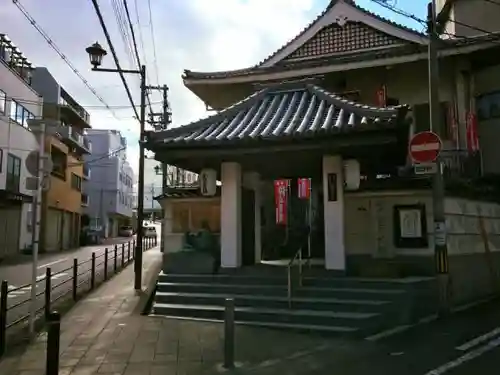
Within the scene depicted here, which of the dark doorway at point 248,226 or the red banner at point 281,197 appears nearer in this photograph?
the dark doorway at point 248,226

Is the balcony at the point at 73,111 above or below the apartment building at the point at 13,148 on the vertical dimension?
above

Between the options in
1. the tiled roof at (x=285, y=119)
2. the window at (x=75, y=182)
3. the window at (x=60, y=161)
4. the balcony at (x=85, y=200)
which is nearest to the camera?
the tiled roof at (x=285, y=119)

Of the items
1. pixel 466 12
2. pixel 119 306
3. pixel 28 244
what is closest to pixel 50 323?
pixel 119 306

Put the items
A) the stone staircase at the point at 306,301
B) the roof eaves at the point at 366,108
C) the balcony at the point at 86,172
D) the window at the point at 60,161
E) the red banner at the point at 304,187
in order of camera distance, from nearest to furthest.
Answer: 1. the stone staircase at the point at 306,301
2. the roof eaves at the point at 366,108
3. the red banner at the point at 304,187
4. the window at the point at 60,161
5. the balcony at the point at 86,172

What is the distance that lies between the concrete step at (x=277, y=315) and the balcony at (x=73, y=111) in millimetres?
35925

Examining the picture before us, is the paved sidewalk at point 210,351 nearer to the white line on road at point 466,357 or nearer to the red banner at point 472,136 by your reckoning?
the white line on road at point 466,357

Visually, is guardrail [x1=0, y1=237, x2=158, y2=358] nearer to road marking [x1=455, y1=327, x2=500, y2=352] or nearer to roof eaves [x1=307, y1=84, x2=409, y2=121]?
road marking [x1=455, y1=327, x2=500, y2=352]

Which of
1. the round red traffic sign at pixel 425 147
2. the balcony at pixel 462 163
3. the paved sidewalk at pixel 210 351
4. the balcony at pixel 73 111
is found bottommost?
the paved sidewalk at pixel 210 351

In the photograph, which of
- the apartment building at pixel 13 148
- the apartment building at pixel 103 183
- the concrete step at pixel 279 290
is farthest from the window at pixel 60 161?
the concrete step at pixel 279 290

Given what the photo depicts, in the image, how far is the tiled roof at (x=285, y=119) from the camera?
375 inches

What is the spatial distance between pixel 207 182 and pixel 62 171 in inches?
1345

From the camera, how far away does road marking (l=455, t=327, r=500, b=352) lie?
7535 millimetres

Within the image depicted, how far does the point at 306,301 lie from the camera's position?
945 cm

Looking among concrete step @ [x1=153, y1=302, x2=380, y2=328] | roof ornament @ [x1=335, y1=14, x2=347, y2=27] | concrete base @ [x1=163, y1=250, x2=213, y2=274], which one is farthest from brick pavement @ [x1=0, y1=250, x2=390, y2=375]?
roof ornament @ [x1=335, y1=14, x2=347, y2=27]
